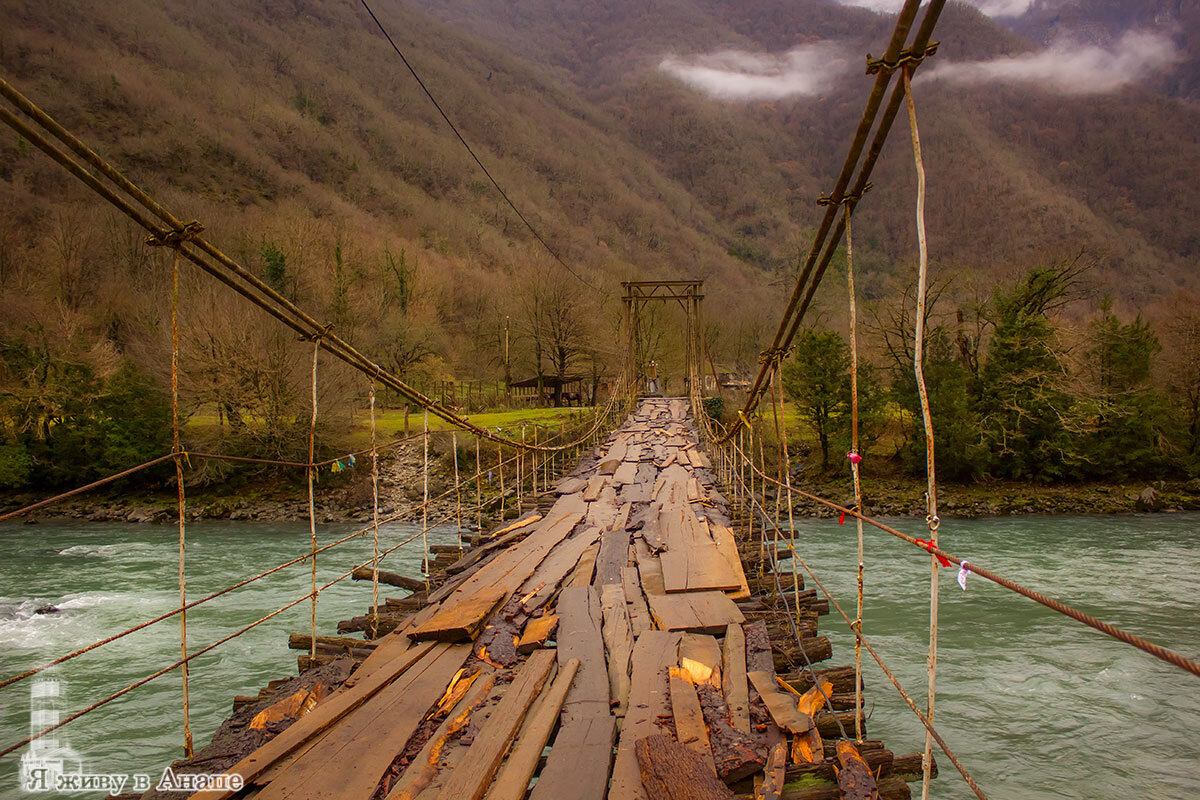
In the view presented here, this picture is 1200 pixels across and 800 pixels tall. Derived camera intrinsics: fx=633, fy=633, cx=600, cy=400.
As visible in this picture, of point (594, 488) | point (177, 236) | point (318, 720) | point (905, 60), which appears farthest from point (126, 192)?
point (594, 488)

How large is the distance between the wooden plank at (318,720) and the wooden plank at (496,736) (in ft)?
2.05

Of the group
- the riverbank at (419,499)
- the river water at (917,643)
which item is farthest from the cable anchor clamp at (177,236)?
the riverbank at (419,499)

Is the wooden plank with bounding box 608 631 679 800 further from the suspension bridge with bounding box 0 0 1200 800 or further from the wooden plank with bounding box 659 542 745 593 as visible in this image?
the wooden plank with bounding box 659 542 745 593

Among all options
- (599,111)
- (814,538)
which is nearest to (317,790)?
(814,538)

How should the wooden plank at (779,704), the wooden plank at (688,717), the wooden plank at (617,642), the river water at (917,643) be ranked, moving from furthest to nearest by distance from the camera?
1. the river water at (917,643)
2. the wooden plank at (617,642)
3. the wooden plank at (779,704)
4. the wooden plank at (688,717)

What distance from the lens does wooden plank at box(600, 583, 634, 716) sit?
3.07 metres

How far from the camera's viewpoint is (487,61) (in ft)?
520

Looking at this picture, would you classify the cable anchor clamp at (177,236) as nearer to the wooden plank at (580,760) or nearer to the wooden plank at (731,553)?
the wooden plank at (580,760)

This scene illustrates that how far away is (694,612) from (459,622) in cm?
147

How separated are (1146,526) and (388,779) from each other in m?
20.0

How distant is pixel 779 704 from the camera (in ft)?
9.41

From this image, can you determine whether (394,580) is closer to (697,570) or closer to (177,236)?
(697,570)

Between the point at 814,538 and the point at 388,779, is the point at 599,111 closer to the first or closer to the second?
the point at 814,538

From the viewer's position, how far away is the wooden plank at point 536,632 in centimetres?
363
